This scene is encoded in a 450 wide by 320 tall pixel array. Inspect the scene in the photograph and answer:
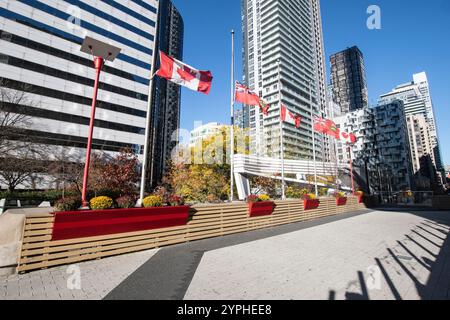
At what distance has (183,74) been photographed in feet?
32.8

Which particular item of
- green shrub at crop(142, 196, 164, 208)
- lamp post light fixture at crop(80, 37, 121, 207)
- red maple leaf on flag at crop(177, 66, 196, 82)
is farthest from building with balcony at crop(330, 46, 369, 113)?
green shrub at crop(142, 196, 164, 208)

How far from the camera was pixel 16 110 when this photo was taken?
1198 inches

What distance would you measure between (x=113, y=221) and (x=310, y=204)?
14074mm

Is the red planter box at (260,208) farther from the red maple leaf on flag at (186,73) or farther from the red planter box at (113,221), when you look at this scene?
the red maple leaf on flag at (186,73)

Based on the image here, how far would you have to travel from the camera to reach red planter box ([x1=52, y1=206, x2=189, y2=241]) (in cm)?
597

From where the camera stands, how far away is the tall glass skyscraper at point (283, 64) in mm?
90812

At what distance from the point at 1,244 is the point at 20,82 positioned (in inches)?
1558

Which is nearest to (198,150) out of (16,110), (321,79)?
(16,110)

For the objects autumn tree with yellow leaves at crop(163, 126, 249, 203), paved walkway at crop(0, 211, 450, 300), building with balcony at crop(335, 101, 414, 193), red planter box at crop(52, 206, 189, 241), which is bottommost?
paved walkway at crop(0, 211, 450, 300)

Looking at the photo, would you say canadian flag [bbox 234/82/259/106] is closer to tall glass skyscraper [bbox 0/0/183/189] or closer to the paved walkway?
the paved walkway

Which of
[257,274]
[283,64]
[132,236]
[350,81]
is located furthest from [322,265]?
[350,81]

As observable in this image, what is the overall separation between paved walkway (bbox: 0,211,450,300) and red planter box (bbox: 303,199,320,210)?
787cm

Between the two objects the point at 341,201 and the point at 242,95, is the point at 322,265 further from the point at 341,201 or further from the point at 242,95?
the point at 341,201
